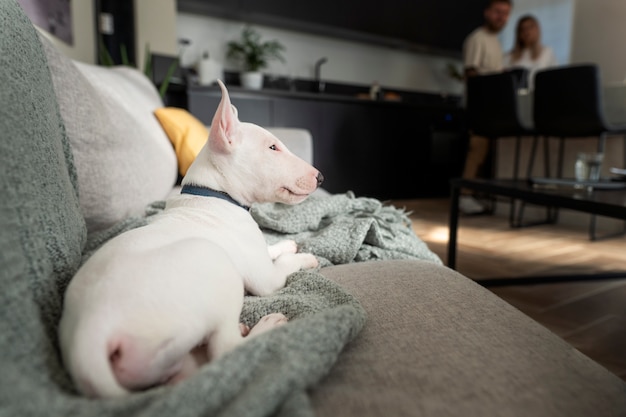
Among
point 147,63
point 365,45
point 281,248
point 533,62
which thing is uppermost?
point 365,45

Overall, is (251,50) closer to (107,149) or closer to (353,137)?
(353,137)

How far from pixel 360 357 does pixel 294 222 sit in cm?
50

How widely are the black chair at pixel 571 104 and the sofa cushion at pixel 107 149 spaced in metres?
2.23

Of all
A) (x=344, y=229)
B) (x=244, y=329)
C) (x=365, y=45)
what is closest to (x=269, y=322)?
(x=244, y=329)

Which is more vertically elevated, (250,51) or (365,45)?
(365,45)

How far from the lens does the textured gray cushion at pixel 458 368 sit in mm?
356

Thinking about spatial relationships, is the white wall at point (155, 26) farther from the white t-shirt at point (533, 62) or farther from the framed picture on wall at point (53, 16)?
the white t-shirt at point (533, 62)

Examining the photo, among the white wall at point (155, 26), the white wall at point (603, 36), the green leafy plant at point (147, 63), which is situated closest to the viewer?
the green leafy plant at point (147, 63)

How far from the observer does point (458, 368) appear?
0.41m

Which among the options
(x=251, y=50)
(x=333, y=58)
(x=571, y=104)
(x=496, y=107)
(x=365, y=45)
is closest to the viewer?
(x=571, y=104)

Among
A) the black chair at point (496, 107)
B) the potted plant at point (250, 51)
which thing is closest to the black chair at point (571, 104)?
the black chair at point (496, 107)

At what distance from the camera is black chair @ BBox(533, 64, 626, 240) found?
2.25 metres

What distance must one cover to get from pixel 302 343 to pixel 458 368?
16 cm

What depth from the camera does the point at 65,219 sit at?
0.50 meters
